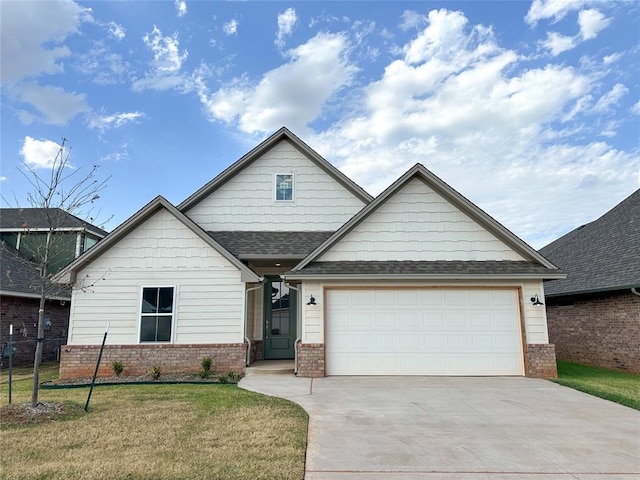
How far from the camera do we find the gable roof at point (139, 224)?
10562mm

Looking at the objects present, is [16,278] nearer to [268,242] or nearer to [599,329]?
[268,242]

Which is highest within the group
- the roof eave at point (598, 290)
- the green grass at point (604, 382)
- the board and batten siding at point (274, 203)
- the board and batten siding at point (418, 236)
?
the board and batten siding at point (274, 203)

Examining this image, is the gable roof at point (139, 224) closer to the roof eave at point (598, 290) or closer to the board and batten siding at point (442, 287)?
the board and batten siding at point (442, 287)

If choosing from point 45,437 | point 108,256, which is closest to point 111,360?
point 108,256

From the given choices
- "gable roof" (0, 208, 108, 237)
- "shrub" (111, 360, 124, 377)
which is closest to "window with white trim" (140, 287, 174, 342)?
"shrub" (111, 360, 124, 377)

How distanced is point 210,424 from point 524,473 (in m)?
4.07

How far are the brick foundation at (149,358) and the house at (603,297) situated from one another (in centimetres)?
1098

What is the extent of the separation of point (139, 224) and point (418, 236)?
7.84 meters

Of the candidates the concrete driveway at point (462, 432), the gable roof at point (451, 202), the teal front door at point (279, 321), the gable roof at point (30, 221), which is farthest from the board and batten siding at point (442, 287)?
the gable roof at point (30, 221)

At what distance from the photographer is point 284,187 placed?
13.5 meters

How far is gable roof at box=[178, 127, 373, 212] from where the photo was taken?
13047 millimetres

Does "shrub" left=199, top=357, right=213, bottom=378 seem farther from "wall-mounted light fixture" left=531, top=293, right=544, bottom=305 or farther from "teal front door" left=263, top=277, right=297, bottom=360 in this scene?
"wall-mounted light fixture" left=531, top=293, right=544, bottom=305

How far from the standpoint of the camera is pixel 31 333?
14.2m

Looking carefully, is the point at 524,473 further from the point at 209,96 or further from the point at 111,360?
the point at 209,96
